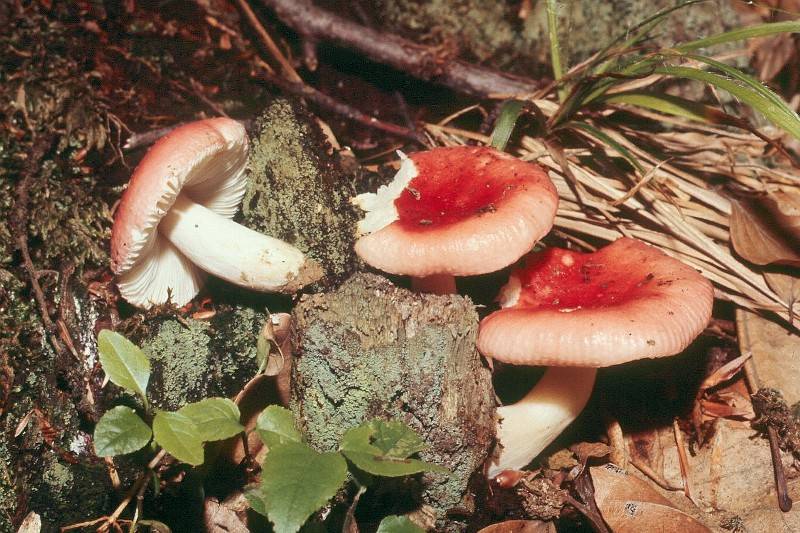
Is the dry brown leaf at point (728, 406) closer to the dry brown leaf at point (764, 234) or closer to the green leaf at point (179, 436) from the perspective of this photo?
the dry brown leaf at point (764, 234)

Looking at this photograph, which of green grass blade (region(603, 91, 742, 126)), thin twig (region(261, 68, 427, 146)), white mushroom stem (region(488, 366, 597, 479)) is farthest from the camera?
thin twig (region(261, 68, 427, 146))

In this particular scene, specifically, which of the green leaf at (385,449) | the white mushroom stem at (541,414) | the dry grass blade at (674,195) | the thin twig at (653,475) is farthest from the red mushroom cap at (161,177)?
the thin twig at (653,475)

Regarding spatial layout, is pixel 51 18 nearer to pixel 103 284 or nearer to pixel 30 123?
pixel 30 123

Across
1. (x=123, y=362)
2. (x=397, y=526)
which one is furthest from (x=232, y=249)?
(x=397, y=526)

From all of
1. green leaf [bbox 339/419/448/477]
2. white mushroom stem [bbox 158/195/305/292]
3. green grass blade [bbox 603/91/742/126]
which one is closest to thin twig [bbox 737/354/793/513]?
green grass blade [bbox 603/91/742/126]

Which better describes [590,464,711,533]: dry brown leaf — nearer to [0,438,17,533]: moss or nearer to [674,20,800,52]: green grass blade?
[674,20,800,52]: green grass blade

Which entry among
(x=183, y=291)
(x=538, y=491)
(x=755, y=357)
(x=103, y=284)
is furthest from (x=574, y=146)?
(x=103, y=284)
